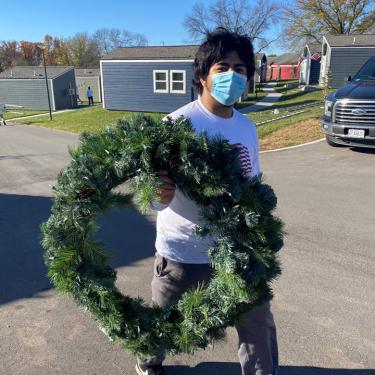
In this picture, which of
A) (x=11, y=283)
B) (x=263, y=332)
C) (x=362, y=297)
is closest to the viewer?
(x=263, y=332)

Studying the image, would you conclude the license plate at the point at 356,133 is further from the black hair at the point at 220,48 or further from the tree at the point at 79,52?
the tree at the point at 79,52

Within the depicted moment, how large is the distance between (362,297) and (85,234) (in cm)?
283

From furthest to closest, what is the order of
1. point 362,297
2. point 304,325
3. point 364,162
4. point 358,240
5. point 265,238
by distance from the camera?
point 364,162
point 358,240
point 362,297
point 304,325
point 265,238

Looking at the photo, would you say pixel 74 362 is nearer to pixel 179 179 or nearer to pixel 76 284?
pixel 76 284

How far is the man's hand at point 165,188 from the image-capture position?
1.94 metres

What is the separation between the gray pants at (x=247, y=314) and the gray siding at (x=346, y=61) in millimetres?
25993

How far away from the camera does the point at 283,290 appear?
3.83 metres

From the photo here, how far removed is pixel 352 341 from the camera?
3.07 m

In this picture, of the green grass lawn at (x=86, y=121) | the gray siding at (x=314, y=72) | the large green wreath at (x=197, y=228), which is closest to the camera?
the large green wreath at (x=197, y=228)

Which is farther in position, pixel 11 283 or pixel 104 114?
pixel 104 114

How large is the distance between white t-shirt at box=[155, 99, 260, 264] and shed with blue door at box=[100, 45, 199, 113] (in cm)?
1831

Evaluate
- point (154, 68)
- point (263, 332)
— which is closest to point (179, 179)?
point (263, 332)

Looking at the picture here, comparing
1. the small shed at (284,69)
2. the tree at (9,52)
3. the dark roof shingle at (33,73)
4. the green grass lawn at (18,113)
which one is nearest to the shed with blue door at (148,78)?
the green grass lawn at (18,113)

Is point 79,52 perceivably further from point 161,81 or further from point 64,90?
point 161,81
